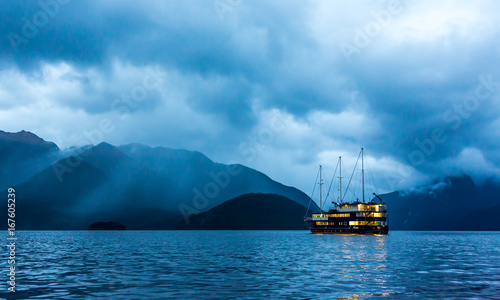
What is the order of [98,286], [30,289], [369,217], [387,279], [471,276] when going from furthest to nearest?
[369,217], [471,276], [387,279], [98,286], [30,289]

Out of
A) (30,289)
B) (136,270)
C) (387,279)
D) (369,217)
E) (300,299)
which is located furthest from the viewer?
(369,217)

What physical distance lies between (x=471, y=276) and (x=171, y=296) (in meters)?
29.5

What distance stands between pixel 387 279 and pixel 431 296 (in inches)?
391

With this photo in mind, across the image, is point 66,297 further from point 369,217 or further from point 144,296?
point 369,217

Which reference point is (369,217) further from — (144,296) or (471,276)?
(144,296)

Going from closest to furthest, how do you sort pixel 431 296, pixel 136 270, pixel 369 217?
1. pixel 431 296
2. pixel 136 270
3. pixel 369 217

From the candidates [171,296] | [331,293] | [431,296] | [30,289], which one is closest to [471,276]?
[431,296]

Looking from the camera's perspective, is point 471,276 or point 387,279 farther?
point 471,276

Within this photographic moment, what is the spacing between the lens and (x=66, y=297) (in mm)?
29328

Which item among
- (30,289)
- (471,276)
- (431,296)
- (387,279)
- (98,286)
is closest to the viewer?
(431,296)

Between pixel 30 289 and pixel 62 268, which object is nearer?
pixel 30 289

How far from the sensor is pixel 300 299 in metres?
28.8

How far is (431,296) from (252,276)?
17.2 metres

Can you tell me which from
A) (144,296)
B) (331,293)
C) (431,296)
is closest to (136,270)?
(144,296)
